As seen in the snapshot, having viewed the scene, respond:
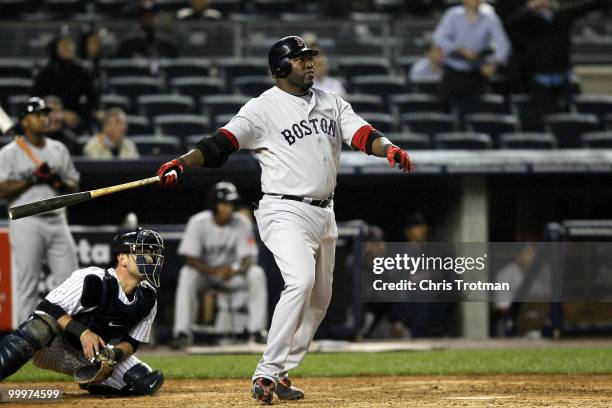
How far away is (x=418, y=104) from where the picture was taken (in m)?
12.9

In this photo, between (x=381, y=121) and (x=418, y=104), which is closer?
(x=381, y=121)

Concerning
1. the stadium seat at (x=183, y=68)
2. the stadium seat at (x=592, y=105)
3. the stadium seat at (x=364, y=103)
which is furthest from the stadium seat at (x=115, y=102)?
the stadium seat at (x=592, y=105)

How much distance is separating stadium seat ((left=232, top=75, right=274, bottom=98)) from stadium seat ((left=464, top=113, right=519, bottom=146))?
7.19ft

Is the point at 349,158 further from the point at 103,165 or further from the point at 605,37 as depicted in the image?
the point at 605,37

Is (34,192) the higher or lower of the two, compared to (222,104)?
lower

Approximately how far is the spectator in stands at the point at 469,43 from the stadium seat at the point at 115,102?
3.44 metres

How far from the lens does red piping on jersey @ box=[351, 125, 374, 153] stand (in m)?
6.19

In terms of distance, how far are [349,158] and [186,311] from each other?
218 centimetres

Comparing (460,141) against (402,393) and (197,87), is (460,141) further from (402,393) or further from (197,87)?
(402,393)

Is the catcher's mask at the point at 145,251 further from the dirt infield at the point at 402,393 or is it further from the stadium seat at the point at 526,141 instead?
the stadium seat at the point at 526,141

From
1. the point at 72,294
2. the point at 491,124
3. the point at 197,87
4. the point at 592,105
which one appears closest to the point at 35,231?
the point at 72,294

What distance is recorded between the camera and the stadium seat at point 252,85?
12.9 meters

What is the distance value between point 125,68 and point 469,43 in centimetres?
385

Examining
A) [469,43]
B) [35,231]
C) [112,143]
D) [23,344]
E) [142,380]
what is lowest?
[142,380]
